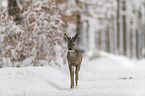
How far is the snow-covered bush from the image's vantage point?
31.5ft

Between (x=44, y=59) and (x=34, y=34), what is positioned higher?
(x=34, y=34)

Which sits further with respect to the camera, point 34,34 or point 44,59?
point 44,59

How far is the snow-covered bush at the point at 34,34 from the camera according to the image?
31.5ft

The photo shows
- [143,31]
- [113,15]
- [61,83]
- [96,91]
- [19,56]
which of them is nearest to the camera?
[96,91]

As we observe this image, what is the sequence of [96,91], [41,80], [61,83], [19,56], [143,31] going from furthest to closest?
[143,31] → [19,56] → [61,83] → [41,80] → [96,91]

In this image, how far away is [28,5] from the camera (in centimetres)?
1059

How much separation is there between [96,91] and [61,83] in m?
1.84

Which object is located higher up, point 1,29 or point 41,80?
point 1,29

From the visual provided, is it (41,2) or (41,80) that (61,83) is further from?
(41,2)

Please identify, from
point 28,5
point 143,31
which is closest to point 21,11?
point 28,5

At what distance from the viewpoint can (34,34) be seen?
10156 mm

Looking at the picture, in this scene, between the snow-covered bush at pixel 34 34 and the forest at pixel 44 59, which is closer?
the forest at pixel 44 59

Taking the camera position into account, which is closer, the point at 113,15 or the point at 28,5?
the point at 28,5

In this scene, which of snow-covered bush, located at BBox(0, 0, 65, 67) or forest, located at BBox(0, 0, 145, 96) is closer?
forest, located at BBox(0, 0, 145, 96)
